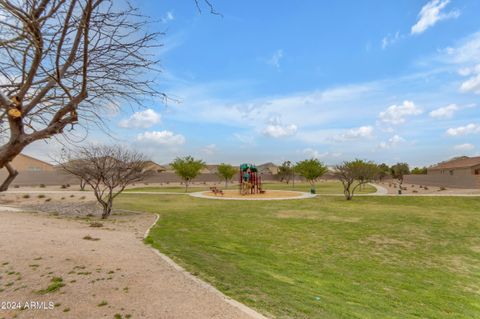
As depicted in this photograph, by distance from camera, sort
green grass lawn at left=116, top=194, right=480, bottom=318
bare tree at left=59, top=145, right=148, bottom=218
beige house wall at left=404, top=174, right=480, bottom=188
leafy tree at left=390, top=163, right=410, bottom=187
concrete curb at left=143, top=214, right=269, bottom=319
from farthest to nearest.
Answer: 1. leafy tree at left=390, top=163, right=410, bottom=187
2. beige house wall at left=404, top=174, right=480, bottom=188
3. bare tree at left=59, top=145, right=148, bottom=218
4. green grass lawn at left=116, top=194, right=480, bottom=318
5. concrete curb at left=143, top=214, right=269, bottom=319

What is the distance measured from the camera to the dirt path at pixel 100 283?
12.9 ft

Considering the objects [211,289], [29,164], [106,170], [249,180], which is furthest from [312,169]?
[29,164]

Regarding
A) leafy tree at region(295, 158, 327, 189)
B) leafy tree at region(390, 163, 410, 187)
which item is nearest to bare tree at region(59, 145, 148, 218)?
leafy tree at region(295, 158, 327, 189)

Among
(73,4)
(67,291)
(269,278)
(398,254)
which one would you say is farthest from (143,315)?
(398,254)

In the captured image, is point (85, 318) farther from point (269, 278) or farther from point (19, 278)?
point (269, 278)

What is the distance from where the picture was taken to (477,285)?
7.01m

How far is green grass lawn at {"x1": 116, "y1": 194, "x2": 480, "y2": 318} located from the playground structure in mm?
14030

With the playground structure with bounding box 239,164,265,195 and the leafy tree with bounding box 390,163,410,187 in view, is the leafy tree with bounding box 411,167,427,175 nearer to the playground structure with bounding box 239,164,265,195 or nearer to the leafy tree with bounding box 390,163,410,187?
the leafy tree with bounding box 390,163,410,187

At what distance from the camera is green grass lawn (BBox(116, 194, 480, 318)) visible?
5129 mm

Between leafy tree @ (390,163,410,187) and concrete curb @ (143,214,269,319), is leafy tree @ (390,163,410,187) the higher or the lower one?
the higher one

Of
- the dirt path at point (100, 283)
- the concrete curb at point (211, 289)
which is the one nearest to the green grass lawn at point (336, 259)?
the concrete curb at point (211, 289)

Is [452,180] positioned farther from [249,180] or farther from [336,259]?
[336,259]

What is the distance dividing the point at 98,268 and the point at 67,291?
109 cm

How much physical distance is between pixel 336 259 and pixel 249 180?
22658mm
